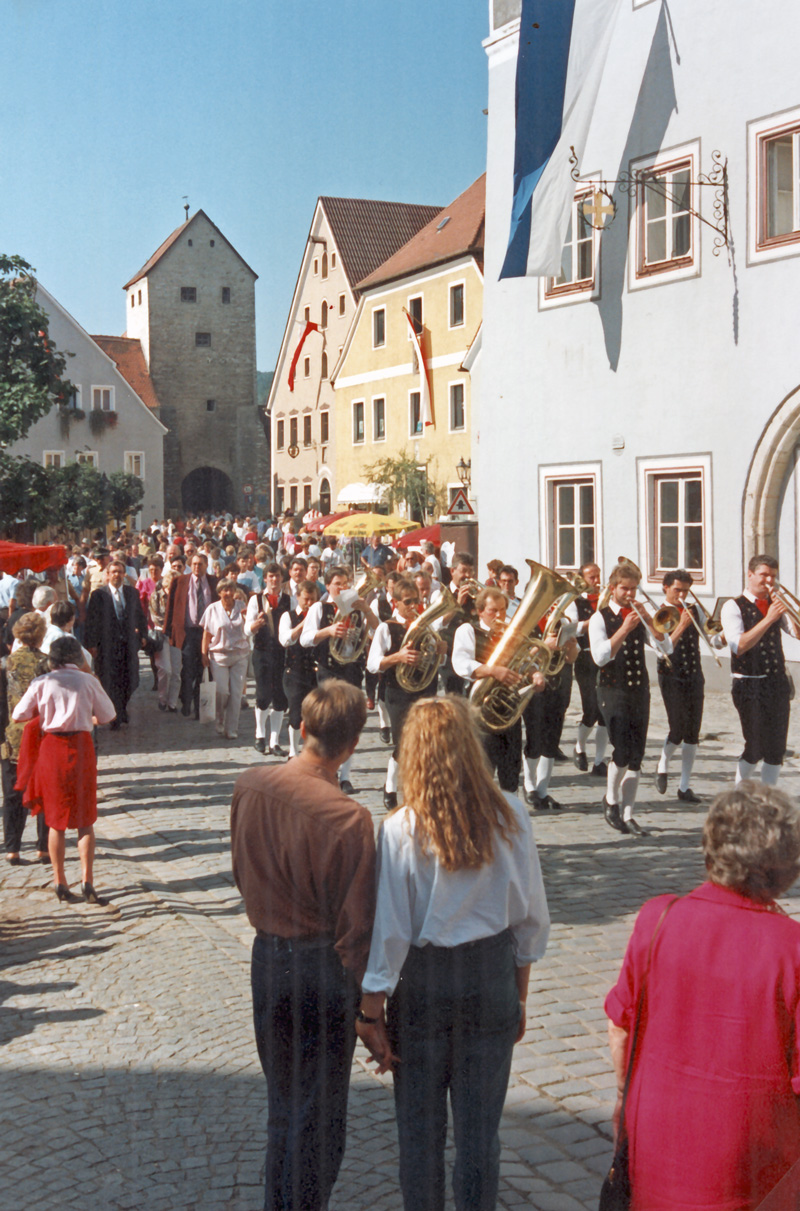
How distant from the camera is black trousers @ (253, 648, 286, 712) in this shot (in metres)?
13.1

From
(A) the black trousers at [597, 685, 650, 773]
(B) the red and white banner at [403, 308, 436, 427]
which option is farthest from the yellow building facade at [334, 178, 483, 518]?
(A) the black trousers at [597, 685, 650, 773]

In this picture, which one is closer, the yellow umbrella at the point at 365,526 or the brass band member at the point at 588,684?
the brass band member at the point at 588,684

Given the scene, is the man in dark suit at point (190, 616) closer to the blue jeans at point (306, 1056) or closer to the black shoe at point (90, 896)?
the black shoe at point (90, 896)

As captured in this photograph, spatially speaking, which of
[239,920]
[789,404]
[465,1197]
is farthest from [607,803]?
[789,404]

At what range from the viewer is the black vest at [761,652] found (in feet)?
31.4

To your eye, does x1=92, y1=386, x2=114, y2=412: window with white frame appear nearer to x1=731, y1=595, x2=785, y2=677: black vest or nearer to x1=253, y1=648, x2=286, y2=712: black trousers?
x1=253, y1=648, x2=286, y2=712: black trousers

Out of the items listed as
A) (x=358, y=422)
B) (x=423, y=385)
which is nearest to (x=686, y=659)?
(x=423, y=385)

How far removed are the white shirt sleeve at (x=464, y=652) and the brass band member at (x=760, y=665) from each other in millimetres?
1873

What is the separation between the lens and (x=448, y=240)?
41469mm

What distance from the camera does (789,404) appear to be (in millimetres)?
16641

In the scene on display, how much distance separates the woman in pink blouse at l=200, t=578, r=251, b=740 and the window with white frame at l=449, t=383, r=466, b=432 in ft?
88.7

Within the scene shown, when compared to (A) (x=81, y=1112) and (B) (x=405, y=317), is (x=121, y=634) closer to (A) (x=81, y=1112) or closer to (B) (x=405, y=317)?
(A) (x=81, y=1112)

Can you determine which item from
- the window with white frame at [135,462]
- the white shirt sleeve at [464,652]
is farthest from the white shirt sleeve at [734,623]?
the window with white frame at [135,462]

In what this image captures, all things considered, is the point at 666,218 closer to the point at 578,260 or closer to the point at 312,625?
the point at 578,260
